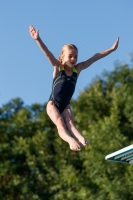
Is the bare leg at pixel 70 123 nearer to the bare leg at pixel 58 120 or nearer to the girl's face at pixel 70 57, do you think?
the bare leg at pixel 58 120

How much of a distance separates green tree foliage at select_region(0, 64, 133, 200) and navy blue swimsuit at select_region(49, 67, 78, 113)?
12.1m

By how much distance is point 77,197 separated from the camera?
20562mm

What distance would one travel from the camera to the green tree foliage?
19.9 metres

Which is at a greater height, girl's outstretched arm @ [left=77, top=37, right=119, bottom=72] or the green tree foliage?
the green tree foliage

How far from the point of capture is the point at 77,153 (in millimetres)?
22844

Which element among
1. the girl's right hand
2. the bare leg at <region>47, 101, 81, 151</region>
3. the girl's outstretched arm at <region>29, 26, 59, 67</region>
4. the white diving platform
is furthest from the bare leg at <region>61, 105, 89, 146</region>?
the white diving platform

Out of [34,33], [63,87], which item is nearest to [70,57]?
[63,87]

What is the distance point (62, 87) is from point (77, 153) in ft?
52.2

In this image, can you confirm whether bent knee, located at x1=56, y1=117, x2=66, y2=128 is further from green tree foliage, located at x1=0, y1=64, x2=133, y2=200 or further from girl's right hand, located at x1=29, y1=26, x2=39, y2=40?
green tree foliage, located at x1=0, y1=64, x2=133, y2=200

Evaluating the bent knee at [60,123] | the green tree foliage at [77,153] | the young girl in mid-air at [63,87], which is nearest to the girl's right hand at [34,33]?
the young girl in mid-air at [63,87]

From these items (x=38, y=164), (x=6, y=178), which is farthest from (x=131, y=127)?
(x=6, y=178)

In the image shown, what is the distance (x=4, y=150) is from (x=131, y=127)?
5.34m

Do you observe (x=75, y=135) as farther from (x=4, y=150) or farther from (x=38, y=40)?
(x=4, y=150)

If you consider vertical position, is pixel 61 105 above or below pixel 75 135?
above
